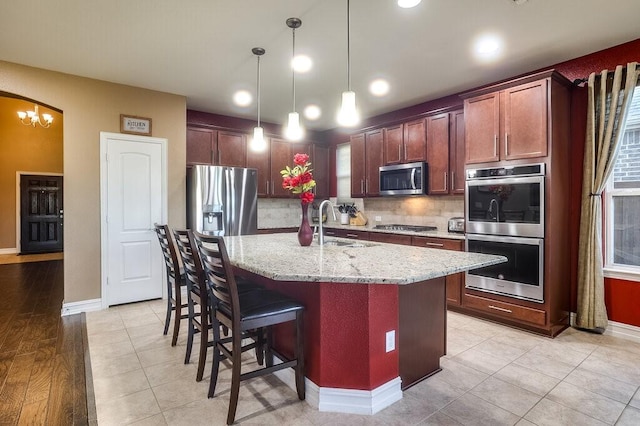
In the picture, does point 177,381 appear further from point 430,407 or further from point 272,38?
point 272,38

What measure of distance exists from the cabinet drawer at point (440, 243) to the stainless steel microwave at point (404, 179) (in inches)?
28.4

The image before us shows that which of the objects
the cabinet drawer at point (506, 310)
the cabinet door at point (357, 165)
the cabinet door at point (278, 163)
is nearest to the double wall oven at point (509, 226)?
the cabinet drawer at point (506, 310)

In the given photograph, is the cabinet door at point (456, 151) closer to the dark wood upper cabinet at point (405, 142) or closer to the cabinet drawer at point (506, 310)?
the dark wood upper cabinet at point (405, 142)

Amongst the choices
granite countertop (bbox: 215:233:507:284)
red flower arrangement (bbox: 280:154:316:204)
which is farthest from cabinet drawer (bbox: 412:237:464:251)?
red flower arrangement (bbox: 280:154:316:204)

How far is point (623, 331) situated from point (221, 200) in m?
4.38

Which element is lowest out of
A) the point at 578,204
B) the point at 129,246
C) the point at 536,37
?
the point at 129,246

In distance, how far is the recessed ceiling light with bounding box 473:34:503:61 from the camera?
114 inches

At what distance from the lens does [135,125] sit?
13.5 feet

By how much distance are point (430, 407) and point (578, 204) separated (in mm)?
2525

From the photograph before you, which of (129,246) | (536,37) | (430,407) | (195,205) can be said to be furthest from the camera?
(195,205)

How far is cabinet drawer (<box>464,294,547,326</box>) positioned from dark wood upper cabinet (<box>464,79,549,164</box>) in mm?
1386

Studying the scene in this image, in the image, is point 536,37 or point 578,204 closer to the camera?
point 536,37

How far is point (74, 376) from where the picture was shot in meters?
2.40

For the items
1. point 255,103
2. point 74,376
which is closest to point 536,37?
point 255,103
